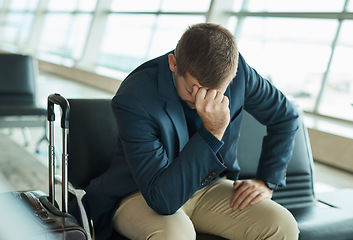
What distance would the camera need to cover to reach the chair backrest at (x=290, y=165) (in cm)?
209

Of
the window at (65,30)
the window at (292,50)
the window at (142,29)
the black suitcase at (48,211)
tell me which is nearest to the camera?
the black suitcase at (48,211)

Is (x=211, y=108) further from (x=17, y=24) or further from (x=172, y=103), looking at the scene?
(x=17, y=24)

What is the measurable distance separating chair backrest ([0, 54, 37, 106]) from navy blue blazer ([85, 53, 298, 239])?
9.84ft

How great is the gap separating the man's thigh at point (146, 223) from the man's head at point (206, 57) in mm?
445

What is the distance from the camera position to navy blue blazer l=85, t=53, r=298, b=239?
4.63 feet

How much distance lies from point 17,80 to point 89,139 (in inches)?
115

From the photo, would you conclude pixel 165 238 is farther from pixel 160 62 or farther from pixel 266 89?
pixel 266 89

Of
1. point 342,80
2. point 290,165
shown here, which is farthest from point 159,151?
point 342,80

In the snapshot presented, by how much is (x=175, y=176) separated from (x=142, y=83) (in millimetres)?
368

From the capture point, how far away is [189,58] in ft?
4.50

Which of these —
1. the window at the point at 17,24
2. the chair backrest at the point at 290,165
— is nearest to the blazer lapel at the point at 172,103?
the chair backrest at the point at 290,165

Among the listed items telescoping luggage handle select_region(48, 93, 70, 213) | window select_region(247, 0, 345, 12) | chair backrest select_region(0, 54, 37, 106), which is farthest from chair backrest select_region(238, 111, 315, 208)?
window select_region(247, 0, 345, 12)

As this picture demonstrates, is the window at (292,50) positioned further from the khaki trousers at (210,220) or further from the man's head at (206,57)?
the man's head at (206,57)

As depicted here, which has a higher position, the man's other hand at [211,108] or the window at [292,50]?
the window at [292,50]
